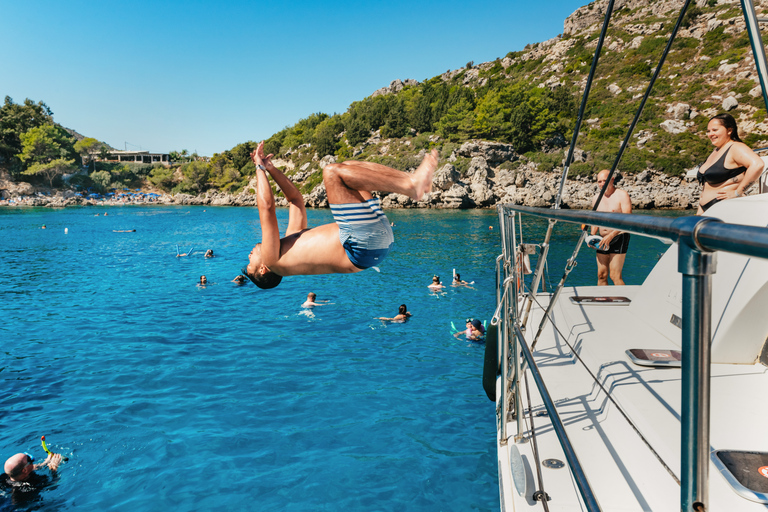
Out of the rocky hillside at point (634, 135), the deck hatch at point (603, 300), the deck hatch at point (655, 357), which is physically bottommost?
the deck hatch at point (655, 357)

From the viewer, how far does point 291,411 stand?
9578 millimetres

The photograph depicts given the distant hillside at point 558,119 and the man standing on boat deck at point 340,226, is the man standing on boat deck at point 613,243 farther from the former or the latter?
the distant hillside at point 558,119

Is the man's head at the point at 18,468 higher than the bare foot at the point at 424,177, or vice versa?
the bare foot at the point at 424,177

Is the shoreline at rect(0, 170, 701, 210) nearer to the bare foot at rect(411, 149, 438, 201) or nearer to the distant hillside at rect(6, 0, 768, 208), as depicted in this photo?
the distant hillside at rect(6, 0, 768, 208)

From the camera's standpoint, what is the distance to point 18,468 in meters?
7.05

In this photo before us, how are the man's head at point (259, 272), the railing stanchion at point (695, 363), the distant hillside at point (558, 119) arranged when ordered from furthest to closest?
the distant hillside at point (558, 119) → the man's head at point (259, 272) → the railing stanchion at point (695, 363)

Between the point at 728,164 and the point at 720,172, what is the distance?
0.13 meters

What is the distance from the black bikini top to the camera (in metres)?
5.79

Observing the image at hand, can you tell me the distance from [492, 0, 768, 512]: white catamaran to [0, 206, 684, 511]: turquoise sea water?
3.61 meters

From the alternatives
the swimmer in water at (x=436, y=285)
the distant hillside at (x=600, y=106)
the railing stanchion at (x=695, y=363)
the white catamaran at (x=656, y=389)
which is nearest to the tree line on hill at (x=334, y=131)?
the distant hillside at (x=600, y=106)

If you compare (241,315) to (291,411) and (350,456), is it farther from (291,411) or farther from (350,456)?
(350,456)

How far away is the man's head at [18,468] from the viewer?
7027 mm

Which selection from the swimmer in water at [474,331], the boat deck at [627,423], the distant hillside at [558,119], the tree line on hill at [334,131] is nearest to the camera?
the boat deck at [627,423]

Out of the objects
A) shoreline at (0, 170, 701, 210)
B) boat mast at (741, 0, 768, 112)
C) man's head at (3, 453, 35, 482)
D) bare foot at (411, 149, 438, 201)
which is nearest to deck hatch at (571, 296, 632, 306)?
bare foot at (411, 149, 438, 201)
